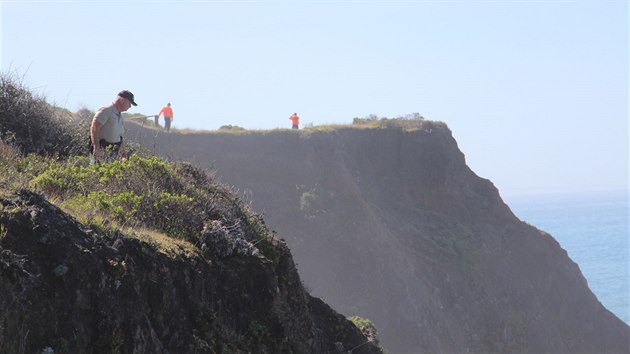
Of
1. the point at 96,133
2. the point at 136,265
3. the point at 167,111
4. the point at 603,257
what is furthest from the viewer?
the point at 603,257

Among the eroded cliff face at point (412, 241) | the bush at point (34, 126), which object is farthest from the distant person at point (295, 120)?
the bush at point (34, 126)

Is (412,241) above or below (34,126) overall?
below

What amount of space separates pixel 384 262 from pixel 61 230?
3864 cm

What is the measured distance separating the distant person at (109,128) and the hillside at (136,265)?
0.24m

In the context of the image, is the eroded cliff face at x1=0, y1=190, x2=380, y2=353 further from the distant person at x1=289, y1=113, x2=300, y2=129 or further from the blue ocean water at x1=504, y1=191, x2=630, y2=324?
the blue ocean water at x1=504, y1=191, x2=630, y2=324

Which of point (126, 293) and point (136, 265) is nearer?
point (126, 293)

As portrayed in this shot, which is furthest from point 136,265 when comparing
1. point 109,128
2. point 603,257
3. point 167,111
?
point 603,257

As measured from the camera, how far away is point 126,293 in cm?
602

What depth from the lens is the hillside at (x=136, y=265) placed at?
546 centimetres

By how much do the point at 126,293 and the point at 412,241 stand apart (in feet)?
136

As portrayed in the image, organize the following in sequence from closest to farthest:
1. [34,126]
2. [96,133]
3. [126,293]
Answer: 1. [126,293]
2. [96,133]
3. [34,126]

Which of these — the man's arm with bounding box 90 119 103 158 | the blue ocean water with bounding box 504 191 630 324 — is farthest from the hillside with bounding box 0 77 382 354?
the blue ocean water with bounding box 504 191 630 324

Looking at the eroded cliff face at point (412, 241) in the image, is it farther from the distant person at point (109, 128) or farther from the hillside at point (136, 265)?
the hillside at point (136, 265)

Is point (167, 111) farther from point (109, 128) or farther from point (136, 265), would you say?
point (136, 265)
